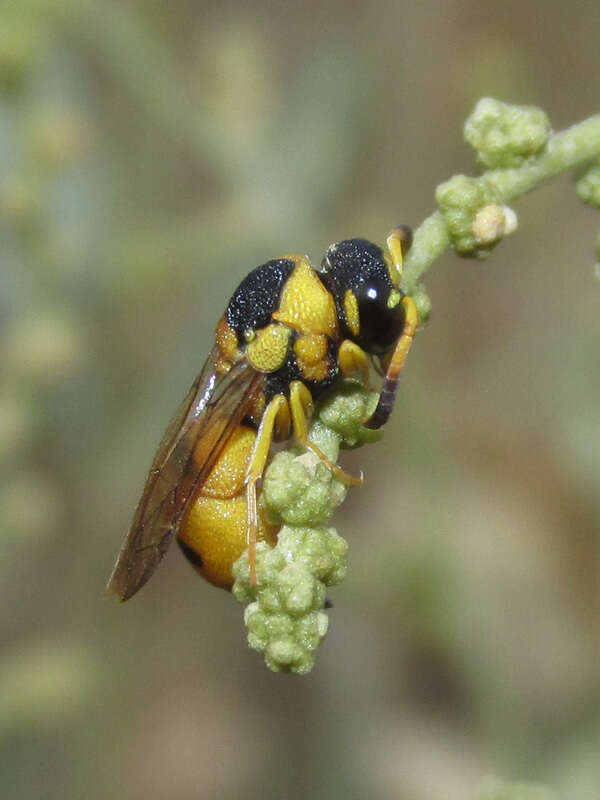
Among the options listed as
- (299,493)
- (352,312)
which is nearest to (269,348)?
(352,312)

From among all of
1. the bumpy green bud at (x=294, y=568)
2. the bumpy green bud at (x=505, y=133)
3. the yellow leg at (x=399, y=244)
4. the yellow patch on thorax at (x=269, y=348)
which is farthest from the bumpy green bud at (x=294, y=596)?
Answer: the bumpy green bud at (x=505, y=133)

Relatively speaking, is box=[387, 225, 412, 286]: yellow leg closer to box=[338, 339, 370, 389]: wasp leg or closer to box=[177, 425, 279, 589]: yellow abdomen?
box=[338, 339, 370, 389]: wasp leg

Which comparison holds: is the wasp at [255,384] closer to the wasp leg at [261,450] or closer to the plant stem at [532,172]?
the wasp leg at [261,450]

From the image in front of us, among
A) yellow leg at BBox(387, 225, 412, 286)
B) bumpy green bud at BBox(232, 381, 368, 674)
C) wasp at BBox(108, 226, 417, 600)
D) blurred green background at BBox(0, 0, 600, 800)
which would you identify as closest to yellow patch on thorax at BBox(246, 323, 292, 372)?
wasp at BBox(108, 226, 417, 600)

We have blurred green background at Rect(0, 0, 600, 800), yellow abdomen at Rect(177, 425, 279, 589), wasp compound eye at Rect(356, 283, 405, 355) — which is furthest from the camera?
blurred green background at Rect(0, 0, 600, 800)

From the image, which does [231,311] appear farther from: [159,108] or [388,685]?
[388,685]

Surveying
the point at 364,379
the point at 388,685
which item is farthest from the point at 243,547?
the point at 388,685
